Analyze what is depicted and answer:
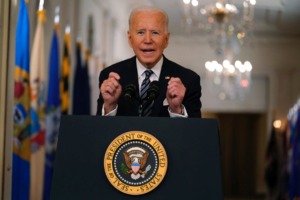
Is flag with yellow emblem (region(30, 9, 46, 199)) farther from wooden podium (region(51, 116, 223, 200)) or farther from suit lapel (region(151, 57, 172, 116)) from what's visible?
wooden podium (region(51, 116, 223, 200))

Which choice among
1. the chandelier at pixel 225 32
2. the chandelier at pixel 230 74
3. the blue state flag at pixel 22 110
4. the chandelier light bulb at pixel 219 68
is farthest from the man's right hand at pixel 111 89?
the chandelier light bulb at pixel 219 68

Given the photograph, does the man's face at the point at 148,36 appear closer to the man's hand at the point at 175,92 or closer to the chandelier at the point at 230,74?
the man's hand at the point at 175,92

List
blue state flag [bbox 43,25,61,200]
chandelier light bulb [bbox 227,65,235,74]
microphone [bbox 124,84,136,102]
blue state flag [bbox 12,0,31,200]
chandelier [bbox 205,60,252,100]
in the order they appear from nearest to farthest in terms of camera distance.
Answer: microphone [bbox 124,84,136,102], blue state flag [bbox 12,0,31,200], blue state flag [bbox 43,25,61,200], chandelier [bbox 205,60,252,100], chandelier light bulb [bbox 227,65,235,74]

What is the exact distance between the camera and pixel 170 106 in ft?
10.4

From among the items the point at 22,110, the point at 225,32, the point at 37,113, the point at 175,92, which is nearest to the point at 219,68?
the point at 225,32

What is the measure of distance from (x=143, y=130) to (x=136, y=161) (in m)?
0.14

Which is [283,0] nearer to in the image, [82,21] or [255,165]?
[82,21]

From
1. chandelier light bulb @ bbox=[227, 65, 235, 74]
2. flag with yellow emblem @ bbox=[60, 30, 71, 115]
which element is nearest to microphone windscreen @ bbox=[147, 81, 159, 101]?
flag with yellow emblem @ bbox=[60, 30, 71, 115]

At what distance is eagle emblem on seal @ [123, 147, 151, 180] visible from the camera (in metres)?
2.98

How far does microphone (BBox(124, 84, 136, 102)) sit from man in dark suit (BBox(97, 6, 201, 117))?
0.26ft

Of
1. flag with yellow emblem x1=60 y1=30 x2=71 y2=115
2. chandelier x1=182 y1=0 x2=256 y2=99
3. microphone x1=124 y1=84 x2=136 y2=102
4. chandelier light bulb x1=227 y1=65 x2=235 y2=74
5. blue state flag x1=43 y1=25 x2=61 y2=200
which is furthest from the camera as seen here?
chandelier light bulb x1=227 y1=65 x2=235 y2=74

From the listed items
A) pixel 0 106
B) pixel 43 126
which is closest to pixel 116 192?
pixel 0 106

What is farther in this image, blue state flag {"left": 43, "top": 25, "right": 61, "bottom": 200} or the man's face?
blue state flag {"left": 43, "top": 25, "right": 61, "bottom": 200}

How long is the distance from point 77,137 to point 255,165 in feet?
60.9
